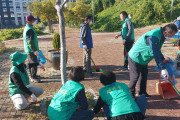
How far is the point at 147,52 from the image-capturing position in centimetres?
340

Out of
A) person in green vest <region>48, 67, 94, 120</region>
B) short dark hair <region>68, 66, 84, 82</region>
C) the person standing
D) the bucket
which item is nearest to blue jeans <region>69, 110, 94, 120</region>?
person in green vest <region>48, 67, 94, 120</region>

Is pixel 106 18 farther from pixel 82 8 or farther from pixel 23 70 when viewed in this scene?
pixel 23 70

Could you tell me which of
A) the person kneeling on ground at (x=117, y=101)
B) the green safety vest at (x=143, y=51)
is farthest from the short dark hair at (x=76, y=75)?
the green safety vest at (x=143, y=51)

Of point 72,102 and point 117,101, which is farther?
point 72,102

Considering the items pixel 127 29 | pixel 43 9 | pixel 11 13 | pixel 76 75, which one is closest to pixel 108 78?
pixel 76 75

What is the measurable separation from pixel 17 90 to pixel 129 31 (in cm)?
376

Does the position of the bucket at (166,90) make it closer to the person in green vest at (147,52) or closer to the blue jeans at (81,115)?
the person in green vest at (147,52)

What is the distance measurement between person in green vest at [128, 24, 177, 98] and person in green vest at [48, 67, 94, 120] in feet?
4.64

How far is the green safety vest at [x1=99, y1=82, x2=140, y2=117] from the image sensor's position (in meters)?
2.40

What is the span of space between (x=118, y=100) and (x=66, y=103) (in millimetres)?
777

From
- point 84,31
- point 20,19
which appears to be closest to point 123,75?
point 84,31

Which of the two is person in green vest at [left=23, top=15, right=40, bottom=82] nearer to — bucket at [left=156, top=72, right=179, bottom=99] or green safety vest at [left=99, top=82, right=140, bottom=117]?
green safety vest at [left=99, top=82, right=140, bottom=117]

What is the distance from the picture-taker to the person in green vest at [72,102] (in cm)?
254

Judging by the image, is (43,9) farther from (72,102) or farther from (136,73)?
(72,102)
